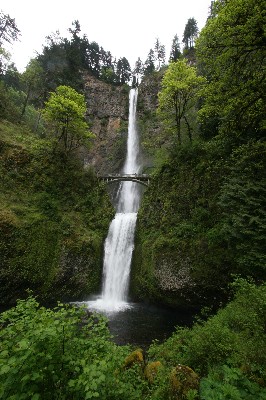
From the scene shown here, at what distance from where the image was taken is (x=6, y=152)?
17.4m

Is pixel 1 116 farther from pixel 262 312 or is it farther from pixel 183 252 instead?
pixel 262 312

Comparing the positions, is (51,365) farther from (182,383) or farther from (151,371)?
→ (151,371)

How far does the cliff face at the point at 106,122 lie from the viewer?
37.1 m

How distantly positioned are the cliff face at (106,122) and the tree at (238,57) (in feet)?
89.7

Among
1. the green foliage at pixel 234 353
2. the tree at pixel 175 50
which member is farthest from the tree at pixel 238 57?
the tree at pixel 175 50

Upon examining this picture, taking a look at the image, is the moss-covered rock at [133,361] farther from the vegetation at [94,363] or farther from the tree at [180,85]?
the tree at [180,85]

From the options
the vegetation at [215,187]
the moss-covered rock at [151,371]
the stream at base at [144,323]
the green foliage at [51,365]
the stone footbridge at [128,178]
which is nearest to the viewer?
the green foliage at [51,365]

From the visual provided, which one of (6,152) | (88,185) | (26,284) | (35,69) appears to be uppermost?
(35,69)

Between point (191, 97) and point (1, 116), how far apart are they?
17.9m

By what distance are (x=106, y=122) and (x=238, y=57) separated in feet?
118

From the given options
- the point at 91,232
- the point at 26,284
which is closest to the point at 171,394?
the point at 26,284

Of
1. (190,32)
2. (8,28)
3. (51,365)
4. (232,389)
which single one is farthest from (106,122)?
(232,389)

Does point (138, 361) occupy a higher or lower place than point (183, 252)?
lower

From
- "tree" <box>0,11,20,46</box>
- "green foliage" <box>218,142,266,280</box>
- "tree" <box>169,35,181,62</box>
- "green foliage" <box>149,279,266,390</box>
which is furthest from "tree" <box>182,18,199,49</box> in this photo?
"green foliage" <box>149,279,266,390</box>
